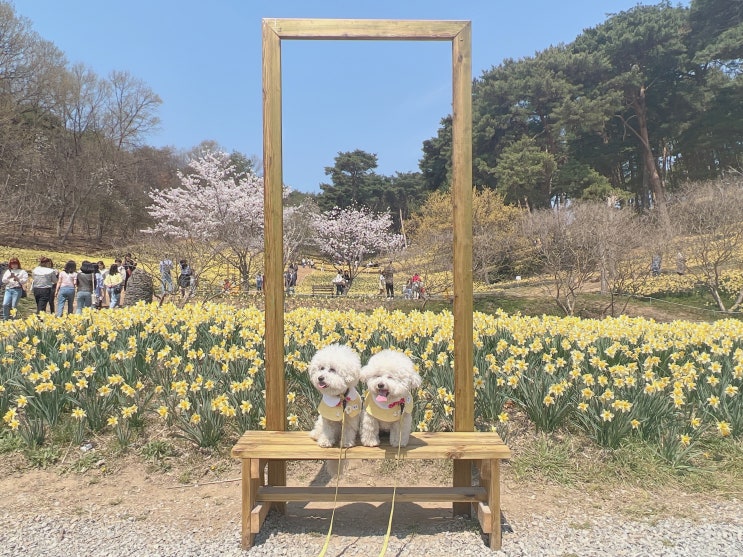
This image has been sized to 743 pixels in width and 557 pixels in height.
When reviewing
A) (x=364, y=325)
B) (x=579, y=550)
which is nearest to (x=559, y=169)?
(x=364, y=325)

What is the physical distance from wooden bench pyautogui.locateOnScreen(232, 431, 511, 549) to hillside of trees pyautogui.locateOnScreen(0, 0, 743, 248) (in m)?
25.3

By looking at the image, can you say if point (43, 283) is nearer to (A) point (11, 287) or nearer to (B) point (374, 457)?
(A) point (11, 287)

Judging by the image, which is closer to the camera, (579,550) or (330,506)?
(579,550)

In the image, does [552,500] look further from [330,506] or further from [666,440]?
[330,506]

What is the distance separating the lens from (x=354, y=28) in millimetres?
2795

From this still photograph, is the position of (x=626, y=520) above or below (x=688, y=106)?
below

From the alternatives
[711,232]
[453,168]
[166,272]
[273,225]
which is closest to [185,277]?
[166,272]

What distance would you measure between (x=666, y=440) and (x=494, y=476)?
157 centimetres

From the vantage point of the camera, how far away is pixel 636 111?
99.6 ft

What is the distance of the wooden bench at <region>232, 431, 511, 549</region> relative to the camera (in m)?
2.52

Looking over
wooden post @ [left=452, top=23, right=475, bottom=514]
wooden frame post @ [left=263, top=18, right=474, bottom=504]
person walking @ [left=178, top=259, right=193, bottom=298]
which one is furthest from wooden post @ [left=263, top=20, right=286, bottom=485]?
person walking @ [left=178, top=259, right=193, bottom=298]

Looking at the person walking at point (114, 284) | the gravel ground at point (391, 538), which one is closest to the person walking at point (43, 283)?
the person walking at point (114, 284)

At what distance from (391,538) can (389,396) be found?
84 centimetres

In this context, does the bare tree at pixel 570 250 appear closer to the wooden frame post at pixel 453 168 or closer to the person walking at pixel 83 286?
the wooden frame post at pixel 453 168
